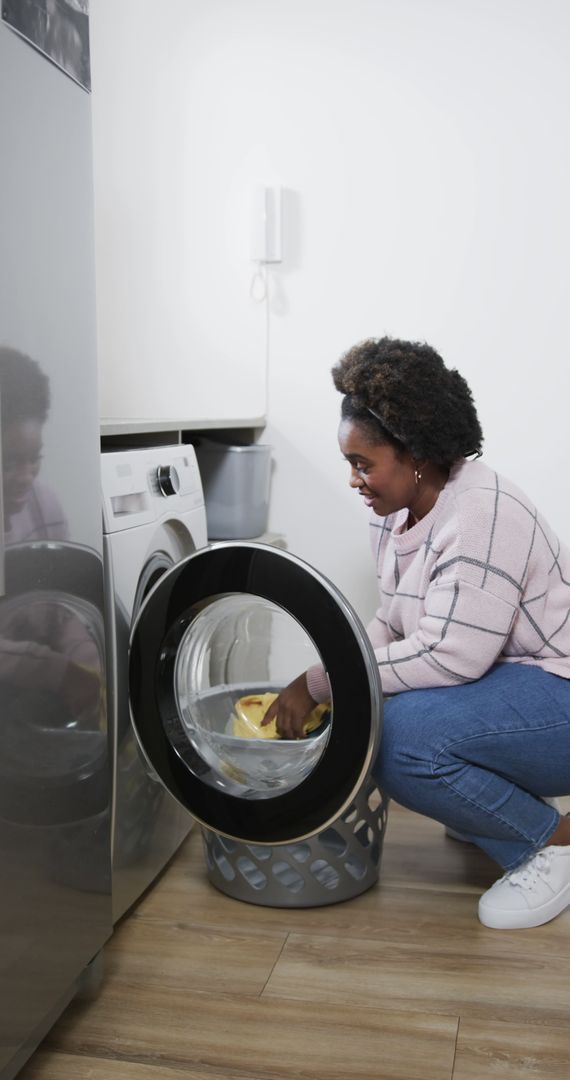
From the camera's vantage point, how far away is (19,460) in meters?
1.25

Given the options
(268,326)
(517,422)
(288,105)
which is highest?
(288,105)

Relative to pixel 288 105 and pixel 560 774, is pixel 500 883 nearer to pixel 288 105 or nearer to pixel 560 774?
pixel 560 774

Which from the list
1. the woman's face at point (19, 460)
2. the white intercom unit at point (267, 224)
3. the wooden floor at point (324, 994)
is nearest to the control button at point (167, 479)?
the woman's face at point (19, 460)

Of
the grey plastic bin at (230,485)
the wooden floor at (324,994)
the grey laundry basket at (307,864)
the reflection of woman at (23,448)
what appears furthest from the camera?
the grey plastic bin at (230,485)

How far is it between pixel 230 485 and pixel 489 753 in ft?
3.32

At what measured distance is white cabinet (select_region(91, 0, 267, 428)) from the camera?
274 centimetres

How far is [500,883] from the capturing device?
74.7 inches

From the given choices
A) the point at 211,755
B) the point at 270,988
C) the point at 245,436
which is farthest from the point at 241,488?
the point at 270,988

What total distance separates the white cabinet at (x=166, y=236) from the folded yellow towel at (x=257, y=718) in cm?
92

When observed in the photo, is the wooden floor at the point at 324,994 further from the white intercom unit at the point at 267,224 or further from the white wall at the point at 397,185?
the white intercom unit at the point at 267,224

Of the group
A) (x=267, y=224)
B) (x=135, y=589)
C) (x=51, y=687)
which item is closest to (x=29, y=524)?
(x=51, y=687)

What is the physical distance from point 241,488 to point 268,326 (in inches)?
19.3

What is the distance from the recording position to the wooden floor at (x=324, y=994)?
145 centimetres

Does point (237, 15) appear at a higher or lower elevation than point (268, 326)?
higher
